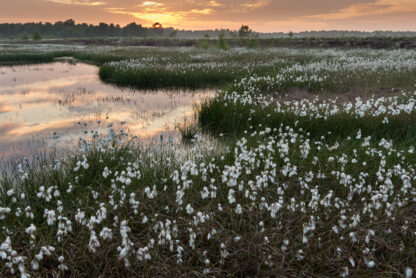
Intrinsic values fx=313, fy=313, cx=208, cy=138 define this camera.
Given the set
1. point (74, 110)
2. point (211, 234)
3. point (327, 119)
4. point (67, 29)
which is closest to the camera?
point (211, 234)

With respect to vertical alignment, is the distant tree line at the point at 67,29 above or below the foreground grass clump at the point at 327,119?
above

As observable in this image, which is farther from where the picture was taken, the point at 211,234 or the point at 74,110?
the point at 74,110

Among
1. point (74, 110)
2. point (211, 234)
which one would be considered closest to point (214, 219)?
point (211, 234)

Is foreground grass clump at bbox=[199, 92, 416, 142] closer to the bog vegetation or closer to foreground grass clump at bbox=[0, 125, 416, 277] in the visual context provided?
the bog vegetation

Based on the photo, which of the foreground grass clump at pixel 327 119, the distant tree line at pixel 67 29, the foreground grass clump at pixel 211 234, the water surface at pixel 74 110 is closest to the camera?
the foreground grass clump at pixel 211 234

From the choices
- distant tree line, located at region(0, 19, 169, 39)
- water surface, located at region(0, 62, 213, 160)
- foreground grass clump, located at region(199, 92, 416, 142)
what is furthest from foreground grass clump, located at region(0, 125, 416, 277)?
distant tree line, located at region(0, 19, 169, 39)

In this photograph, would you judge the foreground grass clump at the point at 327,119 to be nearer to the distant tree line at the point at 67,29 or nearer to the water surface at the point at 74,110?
the water surface at the point at 74,110

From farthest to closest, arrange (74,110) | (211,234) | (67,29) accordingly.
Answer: (67,29), (74,110), (211,234)

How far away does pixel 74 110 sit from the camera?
13602 millimetres

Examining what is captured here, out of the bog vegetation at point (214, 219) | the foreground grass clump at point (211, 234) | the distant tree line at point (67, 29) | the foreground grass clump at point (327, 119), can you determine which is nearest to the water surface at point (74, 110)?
the foreground grass clump at point (327, 119)

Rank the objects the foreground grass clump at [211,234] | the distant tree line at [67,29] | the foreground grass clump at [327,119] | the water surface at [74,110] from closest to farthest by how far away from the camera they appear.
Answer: the foreground grass clump at [211,234] → the foreground grass clump at [327,119] → the water surface at [74,110] → the distant tree line at [67,29]

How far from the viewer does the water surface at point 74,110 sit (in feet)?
33.1

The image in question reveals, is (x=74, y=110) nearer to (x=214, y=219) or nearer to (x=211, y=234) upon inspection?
(x=214, y=219)

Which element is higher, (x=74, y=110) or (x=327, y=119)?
(x=327, y=119)
